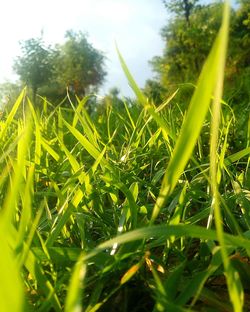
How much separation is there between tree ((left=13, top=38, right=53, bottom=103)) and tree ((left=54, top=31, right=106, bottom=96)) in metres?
1.56

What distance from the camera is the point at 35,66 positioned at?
872 inches

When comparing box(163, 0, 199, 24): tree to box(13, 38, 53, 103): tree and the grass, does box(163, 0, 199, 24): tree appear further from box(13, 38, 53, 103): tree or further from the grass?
the grass

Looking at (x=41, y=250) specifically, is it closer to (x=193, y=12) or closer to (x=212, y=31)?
(x=212, y=31)

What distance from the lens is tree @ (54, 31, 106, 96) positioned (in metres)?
25.0

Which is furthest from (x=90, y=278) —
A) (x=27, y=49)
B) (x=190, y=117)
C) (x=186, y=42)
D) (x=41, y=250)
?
(x=27, y=49)

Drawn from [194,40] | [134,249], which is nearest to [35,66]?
[194,40]

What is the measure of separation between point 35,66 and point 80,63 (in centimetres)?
414

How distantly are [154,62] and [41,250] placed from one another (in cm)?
2335

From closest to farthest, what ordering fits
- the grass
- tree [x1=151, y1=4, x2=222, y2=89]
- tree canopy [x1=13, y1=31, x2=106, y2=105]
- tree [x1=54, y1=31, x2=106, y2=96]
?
the grass < tree [x1=151, y1=4, x2=222, y2=89] < tree canopy [x1=13, y1=31, x2=106, y2=105] < tree [x1=54, y1=31, x2=106, y2=96]

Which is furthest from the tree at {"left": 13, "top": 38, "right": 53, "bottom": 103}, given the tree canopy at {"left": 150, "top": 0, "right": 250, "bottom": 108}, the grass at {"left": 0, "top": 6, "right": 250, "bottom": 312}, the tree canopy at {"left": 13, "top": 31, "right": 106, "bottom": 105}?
the grass at {"left": 0, "top": 6, "right": 250, "bottom": 312}

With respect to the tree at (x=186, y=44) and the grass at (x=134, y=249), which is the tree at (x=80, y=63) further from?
the grass at (x=134, y=249)

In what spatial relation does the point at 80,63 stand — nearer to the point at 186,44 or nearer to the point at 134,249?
the point at 186,44

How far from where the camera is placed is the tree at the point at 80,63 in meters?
25.0

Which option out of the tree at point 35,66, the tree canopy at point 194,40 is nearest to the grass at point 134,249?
the tree canopy at point 194,40
